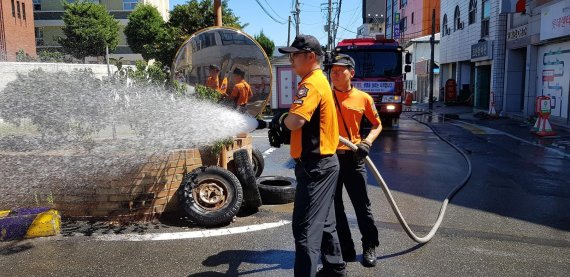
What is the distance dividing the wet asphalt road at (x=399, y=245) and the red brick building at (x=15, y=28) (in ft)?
111

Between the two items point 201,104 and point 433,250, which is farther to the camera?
point 201,104

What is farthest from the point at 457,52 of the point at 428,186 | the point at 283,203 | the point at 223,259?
the point at 223,259

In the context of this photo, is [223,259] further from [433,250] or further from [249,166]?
[433,250]

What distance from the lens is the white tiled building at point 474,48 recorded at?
21.7 metres

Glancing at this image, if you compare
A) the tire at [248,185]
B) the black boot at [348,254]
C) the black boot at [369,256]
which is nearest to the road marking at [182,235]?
the tire at [248,185]

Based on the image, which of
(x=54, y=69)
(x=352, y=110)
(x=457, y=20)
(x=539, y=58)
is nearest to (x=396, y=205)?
(x=352, y=110)

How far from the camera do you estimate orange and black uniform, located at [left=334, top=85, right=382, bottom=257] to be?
13.1ft

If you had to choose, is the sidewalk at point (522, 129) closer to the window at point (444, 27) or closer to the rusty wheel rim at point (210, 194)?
the rusty wheel rim at point (210, 194)

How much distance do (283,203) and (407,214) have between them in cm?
155

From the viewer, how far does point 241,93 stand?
19.5 ft

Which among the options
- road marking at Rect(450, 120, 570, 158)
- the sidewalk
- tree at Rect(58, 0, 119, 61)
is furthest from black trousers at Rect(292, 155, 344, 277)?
tree at Rect(58, 0, 119, 61)

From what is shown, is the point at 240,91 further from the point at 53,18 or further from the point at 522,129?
the point at 53,18

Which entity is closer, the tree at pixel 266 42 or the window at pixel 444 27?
the window at pixel 444 27

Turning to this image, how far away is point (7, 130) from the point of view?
6.62m
